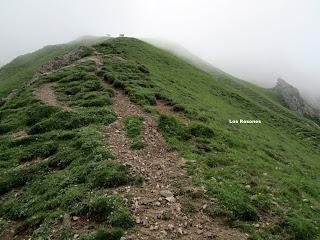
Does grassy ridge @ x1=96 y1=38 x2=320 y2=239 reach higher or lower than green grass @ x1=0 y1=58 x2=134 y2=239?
higher

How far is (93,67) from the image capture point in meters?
47.6

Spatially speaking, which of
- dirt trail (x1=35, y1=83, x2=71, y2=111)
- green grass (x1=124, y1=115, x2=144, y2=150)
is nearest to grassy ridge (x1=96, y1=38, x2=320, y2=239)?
green grass (x1=124, y1=115, x2=144, y2=150)

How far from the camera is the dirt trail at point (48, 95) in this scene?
34.0m

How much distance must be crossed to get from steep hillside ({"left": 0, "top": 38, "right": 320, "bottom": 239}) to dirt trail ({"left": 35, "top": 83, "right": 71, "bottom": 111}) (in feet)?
0.31

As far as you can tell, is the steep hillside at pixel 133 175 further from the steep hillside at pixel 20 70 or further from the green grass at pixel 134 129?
the steep hillside at pixel 20 70

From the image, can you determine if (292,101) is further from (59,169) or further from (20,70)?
(59,169)

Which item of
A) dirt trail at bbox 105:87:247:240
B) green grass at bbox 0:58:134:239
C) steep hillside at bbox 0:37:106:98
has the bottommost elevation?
steep hillside at bbox 0:37:106:98

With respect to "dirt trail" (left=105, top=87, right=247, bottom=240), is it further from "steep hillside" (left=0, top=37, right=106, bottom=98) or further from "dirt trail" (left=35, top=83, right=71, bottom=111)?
"steep hillside" (left=0, top=37, right=106, bottom=98)

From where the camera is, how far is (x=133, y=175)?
19.4 meters

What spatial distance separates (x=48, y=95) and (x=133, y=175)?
21426 mm

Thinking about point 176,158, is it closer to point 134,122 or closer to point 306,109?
point 134,122

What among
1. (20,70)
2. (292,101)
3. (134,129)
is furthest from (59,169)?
(292,101)

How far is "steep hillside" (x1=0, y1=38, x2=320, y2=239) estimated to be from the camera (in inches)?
636

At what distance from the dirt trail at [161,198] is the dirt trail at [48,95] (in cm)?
1032
